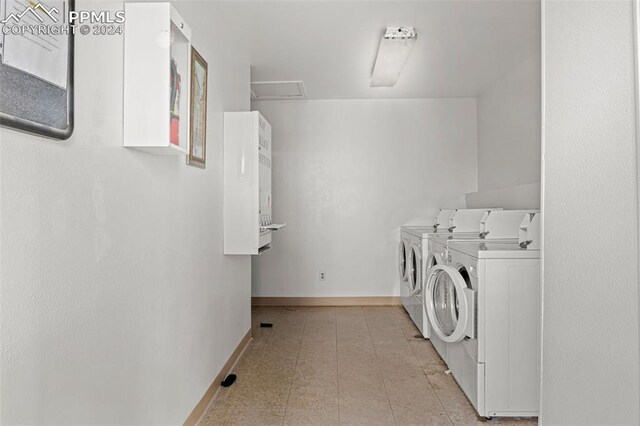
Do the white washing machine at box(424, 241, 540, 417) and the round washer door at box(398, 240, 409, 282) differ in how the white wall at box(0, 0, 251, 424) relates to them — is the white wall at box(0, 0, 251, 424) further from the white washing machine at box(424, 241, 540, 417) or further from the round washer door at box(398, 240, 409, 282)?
the round washer door at box(398, 240, 409, 282)

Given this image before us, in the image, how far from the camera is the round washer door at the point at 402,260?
4415 mm

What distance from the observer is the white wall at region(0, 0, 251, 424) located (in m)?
0.94

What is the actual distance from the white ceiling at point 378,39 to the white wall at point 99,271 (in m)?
0.90

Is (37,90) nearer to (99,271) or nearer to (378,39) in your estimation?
(99,271)

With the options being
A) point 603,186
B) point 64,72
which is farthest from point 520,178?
point 64,72

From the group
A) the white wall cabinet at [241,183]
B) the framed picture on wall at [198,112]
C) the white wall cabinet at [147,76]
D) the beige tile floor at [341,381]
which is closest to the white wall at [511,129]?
the beige tile floor at [341,381]

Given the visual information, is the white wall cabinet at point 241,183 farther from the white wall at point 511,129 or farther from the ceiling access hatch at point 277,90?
the white wall at point 511,129

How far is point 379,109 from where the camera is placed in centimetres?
495

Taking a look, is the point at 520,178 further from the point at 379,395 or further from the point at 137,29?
the point at 137,29

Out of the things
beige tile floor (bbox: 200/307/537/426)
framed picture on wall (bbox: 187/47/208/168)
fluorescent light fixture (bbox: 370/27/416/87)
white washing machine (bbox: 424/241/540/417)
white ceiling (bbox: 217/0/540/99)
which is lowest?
beige tile floor (bbox: 200/307/537/426)

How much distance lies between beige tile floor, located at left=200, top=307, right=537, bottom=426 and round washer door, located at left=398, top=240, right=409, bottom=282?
60 cm

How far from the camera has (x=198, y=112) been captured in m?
2.19

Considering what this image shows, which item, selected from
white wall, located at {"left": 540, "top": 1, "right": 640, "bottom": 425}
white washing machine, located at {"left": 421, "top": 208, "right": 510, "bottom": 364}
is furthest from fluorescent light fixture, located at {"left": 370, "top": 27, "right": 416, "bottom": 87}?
white wall, located at {"left": 540, "top": 1, "right": 640, "bottom": 425}

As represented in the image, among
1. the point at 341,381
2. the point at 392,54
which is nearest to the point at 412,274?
the point at 341,381
